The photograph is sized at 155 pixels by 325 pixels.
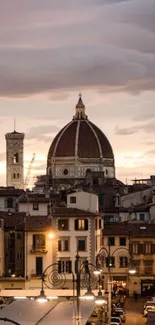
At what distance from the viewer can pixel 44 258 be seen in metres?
67.5

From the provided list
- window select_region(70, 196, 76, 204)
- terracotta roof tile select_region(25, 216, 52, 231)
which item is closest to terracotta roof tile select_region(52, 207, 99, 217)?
terracotta roof tile select_region(25, 216, 52, 231)

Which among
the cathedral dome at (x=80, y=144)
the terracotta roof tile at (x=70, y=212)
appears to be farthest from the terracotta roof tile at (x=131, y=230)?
the cathedral dome at (x=80, y=144)

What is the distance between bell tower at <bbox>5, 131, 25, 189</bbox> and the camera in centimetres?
19225

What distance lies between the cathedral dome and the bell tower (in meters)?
23.0

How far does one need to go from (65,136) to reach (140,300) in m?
100

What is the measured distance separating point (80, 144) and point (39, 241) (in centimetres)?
10100

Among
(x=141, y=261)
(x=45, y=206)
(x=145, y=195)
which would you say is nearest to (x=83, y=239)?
(x=141, y=261)

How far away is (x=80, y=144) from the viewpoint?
6619 inches

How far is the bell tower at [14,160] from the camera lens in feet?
631

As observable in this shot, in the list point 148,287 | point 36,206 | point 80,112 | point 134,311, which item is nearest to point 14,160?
point 80,112

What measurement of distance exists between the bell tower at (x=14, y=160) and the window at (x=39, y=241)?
124 m

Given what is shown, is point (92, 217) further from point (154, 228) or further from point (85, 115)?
point (85, 115)

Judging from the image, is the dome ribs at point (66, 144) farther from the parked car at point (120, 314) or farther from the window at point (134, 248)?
the parked car at point (120, 314)

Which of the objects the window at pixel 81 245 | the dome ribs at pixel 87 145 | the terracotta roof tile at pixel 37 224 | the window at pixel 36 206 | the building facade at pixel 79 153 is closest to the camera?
the terracotta roof tile at pixel 37 224
